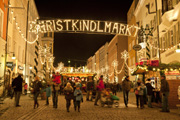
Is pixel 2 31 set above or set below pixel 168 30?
below

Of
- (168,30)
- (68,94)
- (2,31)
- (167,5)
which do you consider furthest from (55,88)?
(168,30)

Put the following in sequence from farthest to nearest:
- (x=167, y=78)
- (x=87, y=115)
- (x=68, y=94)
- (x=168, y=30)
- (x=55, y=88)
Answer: (x=168, y=30) → (x=167, y=78) → (x=55, y=88) → (x=68, y=94) → (x=87, y=115)

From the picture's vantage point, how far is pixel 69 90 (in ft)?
44.6

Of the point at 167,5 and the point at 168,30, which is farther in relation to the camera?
the point at 168,30

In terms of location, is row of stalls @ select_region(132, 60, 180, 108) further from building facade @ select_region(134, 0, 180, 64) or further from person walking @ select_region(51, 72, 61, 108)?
person walking @ select_region(51, 72, 61, 108)

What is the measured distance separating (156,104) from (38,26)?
11.9 metres

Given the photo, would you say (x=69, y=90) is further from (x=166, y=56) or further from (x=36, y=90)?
(x=166, y=56)

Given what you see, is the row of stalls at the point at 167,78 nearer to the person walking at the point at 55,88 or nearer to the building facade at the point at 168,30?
the building facade at the point at 168,30

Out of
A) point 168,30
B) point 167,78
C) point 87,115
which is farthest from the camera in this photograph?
point 168,30

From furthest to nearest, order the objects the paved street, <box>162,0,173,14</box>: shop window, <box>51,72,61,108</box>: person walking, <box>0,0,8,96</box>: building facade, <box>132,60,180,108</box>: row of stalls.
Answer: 1. <box>0,0,8,96</box>: building facade
2. <box>162,0,173,14</box>: shop window
3. <box>51,72,61,108</box>: person walking
4. <box>132,60,180,108</box>: row of stalls
5. the paved street

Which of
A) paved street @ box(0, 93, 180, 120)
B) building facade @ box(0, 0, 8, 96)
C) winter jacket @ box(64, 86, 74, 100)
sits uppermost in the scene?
building facade @ box(0, 0, 8, 96)

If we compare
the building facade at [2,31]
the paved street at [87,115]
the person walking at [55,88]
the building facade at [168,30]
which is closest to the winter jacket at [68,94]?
the paved street at [87,115]

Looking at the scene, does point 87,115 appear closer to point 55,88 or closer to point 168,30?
point 55,88

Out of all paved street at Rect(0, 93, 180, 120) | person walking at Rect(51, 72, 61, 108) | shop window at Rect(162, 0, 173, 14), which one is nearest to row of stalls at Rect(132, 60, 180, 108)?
paved street at Rect(0, 93, 180, 120)
